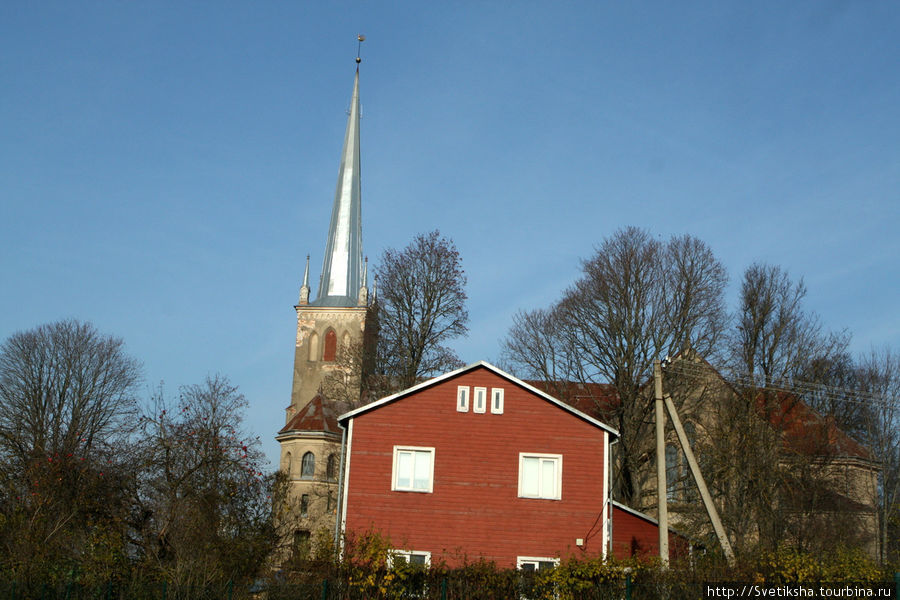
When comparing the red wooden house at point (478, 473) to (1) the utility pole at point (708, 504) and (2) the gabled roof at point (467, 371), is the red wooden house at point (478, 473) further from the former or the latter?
(1) the utility pole at point (708, 504)

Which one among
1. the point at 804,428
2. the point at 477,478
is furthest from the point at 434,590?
the point at 804,428

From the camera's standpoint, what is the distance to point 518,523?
27078mm

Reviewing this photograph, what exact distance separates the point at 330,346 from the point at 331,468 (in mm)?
15383

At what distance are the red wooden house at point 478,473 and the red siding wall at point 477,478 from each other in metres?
0.03

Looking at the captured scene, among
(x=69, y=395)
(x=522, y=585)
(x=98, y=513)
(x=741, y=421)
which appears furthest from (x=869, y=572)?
(x=69, y=395)

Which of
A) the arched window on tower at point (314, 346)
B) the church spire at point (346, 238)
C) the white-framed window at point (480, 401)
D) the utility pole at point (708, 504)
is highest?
the church spire at point (346, 238)

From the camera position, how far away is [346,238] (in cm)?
6975

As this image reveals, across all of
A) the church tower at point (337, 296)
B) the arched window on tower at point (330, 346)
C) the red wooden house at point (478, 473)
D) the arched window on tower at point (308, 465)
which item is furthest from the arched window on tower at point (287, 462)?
the red wooden house at point (478, 473)

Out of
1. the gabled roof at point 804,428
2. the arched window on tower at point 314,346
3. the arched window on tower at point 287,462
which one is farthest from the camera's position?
the arched window on tower at point 314,346

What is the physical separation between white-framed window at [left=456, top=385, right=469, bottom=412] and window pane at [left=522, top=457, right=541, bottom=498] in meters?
2.51

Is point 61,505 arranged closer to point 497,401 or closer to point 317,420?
point 497,401

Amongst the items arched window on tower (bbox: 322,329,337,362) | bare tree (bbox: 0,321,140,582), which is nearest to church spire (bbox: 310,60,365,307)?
arched window on tower (bbox: 322,329,337,362)

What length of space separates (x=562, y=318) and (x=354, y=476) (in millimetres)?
17807

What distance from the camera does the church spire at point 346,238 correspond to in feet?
219
